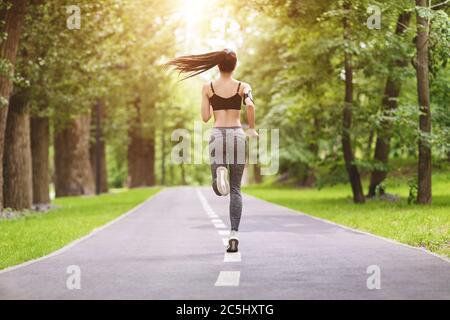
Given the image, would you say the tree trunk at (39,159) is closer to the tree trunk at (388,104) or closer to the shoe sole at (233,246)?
the tree trunk at (388,104)

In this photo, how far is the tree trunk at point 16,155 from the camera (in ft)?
77.4

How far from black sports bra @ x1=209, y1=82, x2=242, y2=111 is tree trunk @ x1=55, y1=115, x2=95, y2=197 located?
27.7 meters

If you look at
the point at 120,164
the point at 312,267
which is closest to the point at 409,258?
the point at 312,267

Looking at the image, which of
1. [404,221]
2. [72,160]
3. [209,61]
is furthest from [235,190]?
[72,160]

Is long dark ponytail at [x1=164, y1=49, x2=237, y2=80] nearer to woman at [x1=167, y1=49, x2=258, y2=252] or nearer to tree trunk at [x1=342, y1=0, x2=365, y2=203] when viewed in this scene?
woman at [x1=167, y1=49, x2=258, y2=252]

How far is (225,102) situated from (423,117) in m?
11.3

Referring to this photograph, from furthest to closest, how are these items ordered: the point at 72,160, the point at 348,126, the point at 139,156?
the point at 139,156 → the point at 72,160 → the point at 348,126

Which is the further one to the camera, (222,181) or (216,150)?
(216,150)

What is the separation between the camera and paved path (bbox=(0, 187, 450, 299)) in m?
7.40

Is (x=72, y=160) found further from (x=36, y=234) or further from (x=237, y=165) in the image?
(x=237, y=165)

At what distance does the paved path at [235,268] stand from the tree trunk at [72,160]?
76.9 feet

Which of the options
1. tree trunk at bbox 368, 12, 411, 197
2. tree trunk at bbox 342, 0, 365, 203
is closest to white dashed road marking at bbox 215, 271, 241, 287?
tree trunk at bbox 368, 12, 411, 197

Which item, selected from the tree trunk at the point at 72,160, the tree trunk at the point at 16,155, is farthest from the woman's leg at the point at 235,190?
the tree trunk at the point at 72,160

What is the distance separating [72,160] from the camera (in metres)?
37.6
